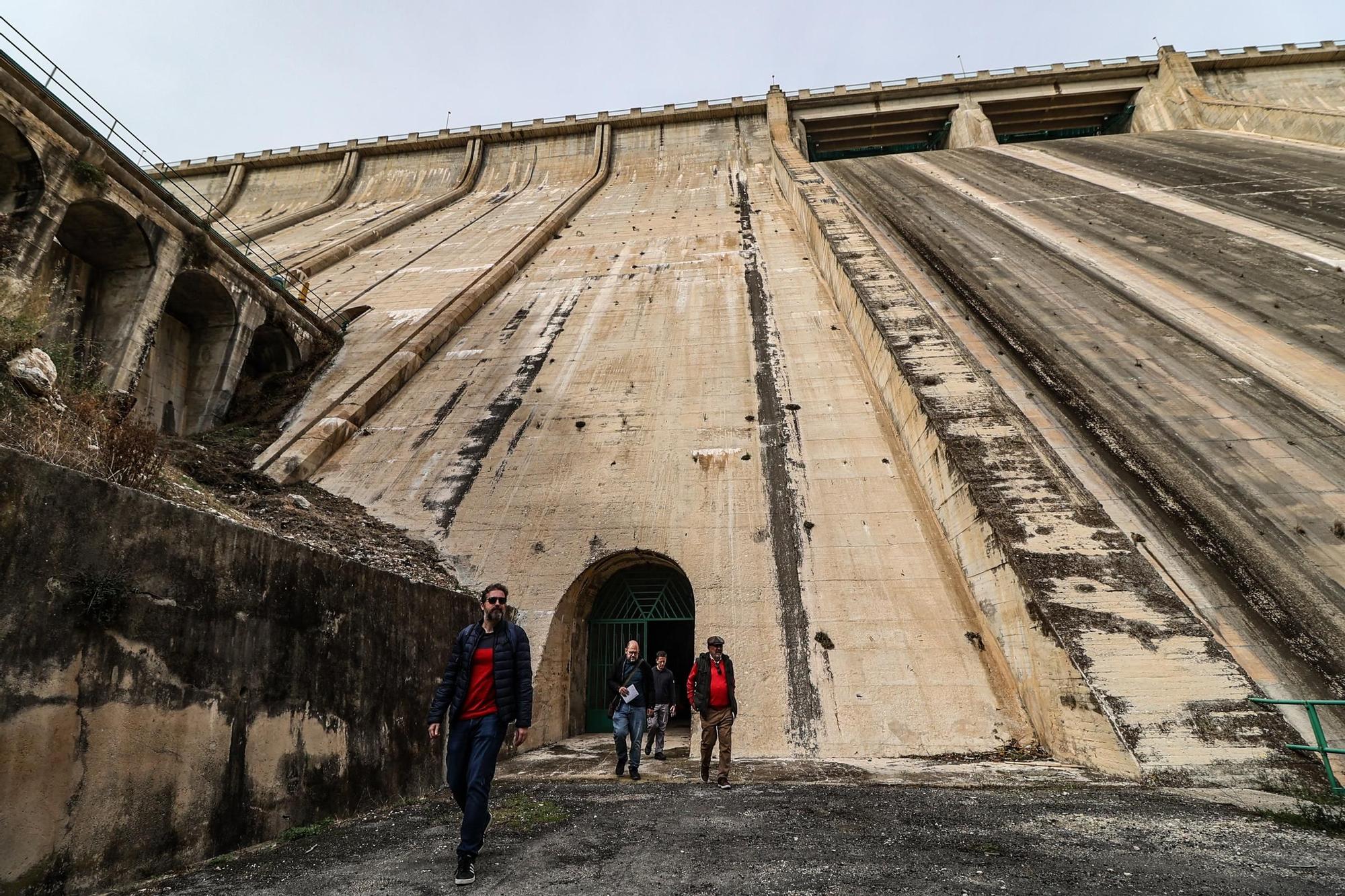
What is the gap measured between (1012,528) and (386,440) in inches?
369

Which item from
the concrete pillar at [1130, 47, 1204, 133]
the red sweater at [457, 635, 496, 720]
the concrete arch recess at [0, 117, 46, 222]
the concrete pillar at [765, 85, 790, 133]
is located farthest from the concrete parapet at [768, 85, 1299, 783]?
the concrete pillar at [1130, 47, 1204, 133]

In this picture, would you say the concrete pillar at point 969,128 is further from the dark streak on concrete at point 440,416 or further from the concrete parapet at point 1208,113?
the dark streak on concrete at point 440,416

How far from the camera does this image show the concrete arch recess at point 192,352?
36.4 ft

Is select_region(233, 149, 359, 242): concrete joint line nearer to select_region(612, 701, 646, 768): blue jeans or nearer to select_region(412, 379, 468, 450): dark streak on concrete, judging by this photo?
select_region(412, 379, 468, 450): dark streak on concrete

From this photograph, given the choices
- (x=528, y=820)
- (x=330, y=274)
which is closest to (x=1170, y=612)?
(x=528, y=820)

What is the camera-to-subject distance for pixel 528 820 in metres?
4.38

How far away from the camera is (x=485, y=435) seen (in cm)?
1061

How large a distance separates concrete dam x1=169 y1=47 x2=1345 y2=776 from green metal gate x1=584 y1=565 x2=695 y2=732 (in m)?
0.06

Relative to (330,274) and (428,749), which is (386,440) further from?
(330,274)

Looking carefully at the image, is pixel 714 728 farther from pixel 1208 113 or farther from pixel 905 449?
pixel 1208 113

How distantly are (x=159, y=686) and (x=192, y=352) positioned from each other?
1090 centimetres

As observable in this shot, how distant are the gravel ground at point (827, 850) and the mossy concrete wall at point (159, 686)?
1.02ft

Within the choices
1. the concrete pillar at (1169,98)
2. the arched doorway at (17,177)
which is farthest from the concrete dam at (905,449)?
the concrete pillar at (1169,98)

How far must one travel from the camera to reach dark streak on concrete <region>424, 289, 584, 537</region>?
9.30m
